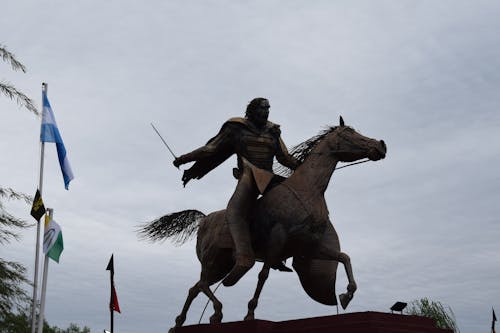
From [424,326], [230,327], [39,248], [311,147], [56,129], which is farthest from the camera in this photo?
[56,129]

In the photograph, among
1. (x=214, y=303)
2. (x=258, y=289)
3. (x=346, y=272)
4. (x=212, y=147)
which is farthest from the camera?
(x=212, y=147)

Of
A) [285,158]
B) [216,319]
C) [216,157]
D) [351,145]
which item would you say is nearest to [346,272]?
[351,145]

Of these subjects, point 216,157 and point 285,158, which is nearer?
point 285,158

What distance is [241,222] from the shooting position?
34.8 feet

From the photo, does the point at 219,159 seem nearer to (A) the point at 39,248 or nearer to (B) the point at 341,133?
(B) the point at 341,133

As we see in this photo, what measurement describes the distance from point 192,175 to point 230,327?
277 centimetres

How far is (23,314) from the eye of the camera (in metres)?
14.9

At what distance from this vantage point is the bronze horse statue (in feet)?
33.2

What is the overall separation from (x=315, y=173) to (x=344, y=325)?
2.38m

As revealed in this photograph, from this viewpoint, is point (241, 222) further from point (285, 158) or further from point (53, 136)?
point (53, 136)

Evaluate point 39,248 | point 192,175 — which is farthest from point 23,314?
point 192,175

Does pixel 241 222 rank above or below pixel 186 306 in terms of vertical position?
above

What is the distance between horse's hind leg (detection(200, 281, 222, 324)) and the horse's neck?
1.99 meters

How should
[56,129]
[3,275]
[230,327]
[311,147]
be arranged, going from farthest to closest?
[56,129]
[3,275]
[311,147]
[230,327]
